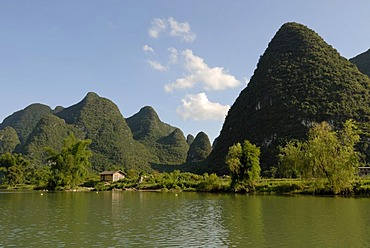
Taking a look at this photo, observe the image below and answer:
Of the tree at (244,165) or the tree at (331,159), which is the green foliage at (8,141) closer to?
the tree at (244,165)

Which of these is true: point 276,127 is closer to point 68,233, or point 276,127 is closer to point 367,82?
point 367,82

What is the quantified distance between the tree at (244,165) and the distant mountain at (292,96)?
4099 cm

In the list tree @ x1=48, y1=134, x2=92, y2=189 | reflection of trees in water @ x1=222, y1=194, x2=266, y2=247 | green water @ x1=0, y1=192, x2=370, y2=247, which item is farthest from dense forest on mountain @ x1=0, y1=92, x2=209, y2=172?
reflection of trees in water @ x1=222, y1=194, x2=266, y2=247

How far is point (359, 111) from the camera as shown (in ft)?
323

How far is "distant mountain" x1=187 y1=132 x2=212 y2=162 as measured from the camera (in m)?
169

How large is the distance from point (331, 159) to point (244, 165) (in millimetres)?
12989

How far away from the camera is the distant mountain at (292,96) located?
101 metres

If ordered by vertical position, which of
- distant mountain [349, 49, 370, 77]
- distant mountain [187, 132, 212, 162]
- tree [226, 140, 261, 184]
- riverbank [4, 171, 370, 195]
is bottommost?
riverbank [4, 171, 370, 195]

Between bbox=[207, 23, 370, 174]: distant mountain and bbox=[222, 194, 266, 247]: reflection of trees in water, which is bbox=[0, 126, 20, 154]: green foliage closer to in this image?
bbox=[207, 23, 370, 174]: distant mountain

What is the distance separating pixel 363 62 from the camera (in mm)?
159500

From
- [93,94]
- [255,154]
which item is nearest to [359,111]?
[255,154]

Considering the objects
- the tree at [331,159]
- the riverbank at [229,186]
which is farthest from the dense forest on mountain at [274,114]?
the tree at [331,159]

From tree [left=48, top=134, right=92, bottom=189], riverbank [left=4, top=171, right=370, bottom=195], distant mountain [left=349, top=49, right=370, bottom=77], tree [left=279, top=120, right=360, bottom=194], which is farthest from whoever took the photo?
distant mountain [left=349, top=49, right=370, bottom=77]

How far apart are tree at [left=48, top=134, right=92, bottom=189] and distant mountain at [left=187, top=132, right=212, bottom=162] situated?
318 feet
